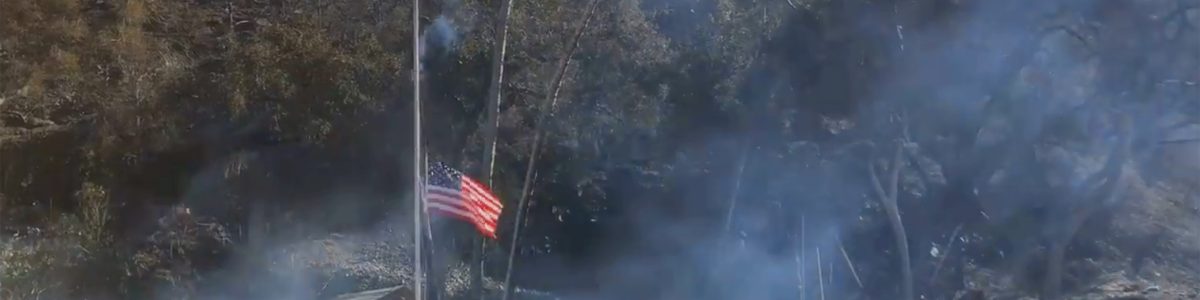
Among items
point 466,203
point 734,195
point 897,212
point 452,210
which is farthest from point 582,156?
point 452,210

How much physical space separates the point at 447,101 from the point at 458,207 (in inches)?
235

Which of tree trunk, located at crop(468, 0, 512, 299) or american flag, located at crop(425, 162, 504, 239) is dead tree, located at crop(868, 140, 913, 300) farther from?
american flag, located at crop(425, 162, 504, 239)

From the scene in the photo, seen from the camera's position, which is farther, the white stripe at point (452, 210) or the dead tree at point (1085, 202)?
the dead tree at point (1085, 202)

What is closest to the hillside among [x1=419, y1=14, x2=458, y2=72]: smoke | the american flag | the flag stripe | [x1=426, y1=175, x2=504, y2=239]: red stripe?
[x1=419, y1=14, x2=458, y2=72]: smoke

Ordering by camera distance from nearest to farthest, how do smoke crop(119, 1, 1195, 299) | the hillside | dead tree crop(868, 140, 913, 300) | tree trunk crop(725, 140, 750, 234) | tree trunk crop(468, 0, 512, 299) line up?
smoke crop(119, 1, 1195, 299), the hillside, dead tree crop(868, 140, 913, 300), tree trunk crop(468, 0, 512, 299), tree trunk crop(725, 140, 750, 234)

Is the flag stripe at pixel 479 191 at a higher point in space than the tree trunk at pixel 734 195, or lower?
lower

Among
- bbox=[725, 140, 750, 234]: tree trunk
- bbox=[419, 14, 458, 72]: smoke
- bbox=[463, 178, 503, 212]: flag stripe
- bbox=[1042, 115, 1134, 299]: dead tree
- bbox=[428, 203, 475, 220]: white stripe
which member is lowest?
bbox=[428, 203, 475, 220]: white stripe

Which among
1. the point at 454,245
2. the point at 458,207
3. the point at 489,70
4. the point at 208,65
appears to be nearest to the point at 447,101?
the point at 489,70

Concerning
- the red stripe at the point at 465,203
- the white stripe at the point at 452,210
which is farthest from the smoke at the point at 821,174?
the white stripe at the point at 452,210

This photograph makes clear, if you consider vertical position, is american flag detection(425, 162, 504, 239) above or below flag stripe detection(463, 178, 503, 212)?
below

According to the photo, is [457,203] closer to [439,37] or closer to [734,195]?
[439,37]

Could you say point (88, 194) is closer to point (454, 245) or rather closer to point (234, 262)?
point (234, 262)

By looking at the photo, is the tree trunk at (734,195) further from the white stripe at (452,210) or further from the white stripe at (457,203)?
the white stripe at (452,210)

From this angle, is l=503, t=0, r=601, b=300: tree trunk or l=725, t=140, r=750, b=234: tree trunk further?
l=725, t=140, r=750, b=234: tree trunk
